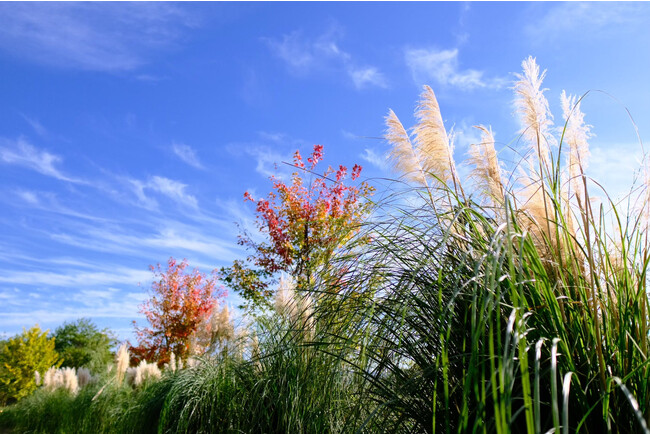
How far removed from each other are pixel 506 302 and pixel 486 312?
119 millimetres

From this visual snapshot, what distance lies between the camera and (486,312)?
1.94 meters

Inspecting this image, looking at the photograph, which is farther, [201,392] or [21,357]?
[21,357]

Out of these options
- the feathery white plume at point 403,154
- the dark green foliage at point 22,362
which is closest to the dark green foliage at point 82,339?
the dark green foliage at point 22,362

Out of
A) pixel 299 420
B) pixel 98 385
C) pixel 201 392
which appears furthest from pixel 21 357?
pixel 299 420

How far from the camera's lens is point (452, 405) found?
1.99 m

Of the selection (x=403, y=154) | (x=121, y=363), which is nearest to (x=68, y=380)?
(x=121, y=363)

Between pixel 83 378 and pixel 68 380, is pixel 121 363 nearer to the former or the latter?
pixel 68 380

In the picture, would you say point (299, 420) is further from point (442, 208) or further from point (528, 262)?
point (528, 262)

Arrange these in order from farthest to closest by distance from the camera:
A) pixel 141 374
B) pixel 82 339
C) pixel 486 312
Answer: pixel 82 339 → pixel 141 374 → pixel 486 312

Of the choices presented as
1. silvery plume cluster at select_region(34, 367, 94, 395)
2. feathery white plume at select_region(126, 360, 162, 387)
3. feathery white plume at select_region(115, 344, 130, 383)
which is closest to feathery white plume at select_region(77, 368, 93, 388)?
silvery plume cluster at select_region(34, 367, 94, 395)

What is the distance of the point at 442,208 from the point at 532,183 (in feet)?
1.54

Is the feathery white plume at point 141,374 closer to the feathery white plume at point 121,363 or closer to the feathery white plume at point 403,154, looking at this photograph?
the feathery white plume at point 121,363

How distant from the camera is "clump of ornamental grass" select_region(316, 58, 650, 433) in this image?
1689 millimetres

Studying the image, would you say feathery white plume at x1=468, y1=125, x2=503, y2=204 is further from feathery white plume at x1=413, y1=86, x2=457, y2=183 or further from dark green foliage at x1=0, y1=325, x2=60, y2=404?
dark green foliage at x1=0, y1=325, x2=60, y2=404
